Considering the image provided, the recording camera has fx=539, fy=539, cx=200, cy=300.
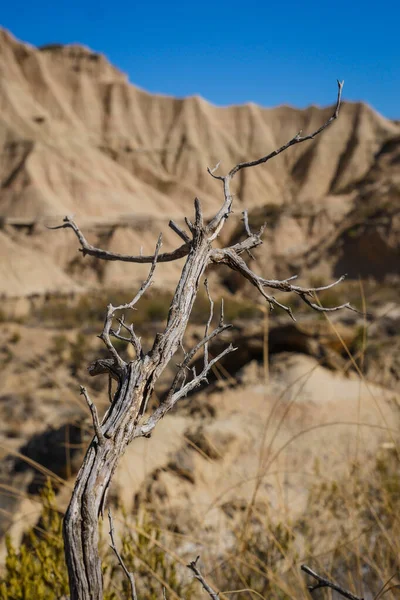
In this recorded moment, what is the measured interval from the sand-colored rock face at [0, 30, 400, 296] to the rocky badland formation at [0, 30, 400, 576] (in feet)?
0.51

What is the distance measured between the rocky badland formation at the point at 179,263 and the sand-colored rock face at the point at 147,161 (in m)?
0.15

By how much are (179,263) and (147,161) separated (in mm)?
15841

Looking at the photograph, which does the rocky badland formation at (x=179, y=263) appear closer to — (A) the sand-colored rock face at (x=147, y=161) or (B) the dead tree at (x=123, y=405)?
(A) the sand-colored rock face at (x=147, y=161)

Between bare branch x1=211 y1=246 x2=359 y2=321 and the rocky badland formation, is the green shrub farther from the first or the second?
bare branch x1=211 y1=246 x2=359 y2=321

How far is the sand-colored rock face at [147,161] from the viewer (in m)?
32.5

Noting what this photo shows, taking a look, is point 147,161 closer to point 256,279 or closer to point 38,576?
point 38,576

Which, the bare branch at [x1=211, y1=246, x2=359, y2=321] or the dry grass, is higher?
the bare branch at [x1=211, y1=246, x2=359, y2=321]

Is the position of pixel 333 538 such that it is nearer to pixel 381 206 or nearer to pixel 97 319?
pixel 97 319

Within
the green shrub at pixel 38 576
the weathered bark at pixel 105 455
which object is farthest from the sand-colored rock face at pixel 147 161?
the weathered bark at pixel 105 455

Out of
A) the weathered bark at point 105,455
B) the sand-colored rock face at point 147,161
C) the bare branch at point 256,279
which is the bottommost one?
the weathered bark at point 105,455

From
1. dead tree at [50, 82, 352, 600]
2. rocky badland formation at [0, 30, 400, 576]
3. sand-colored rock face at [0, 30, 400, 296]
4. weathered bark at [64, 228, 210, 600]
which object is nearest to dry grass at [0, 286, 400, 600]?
rocky badland formation at [0, 30, 400, 576]

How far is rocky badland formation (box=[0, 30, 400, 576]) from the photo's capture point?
554cm

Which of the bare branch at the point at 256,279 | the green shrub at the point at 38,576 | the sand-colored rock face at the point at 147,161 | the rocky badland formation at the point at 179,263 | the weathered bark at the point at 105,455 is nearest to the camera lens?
the weathered bark at the point at 105,455

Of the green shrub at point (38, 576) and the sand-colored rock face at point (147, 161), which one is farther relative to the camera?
the sand-colored rock face at point (147, 161)
